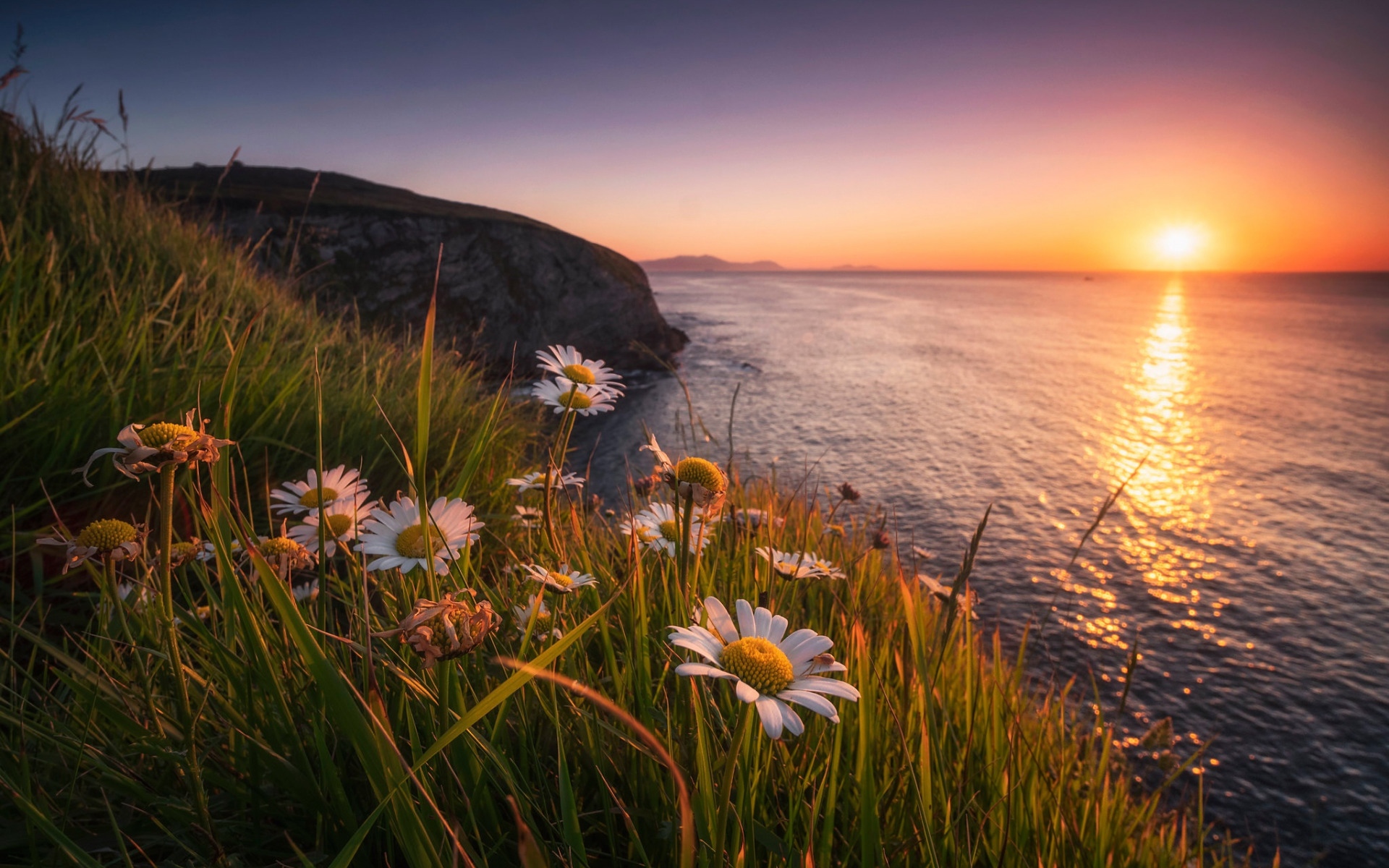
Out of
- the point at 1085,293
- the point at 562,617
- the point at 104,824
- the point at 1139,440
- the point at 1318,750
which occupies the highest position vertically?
the point at 1085,293

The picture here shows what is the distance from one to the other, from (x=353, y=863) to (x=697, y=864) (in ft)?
2.00

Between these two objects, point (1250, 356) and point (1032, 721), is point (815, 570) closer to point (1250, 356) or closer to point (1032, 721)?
point (1032, 721)

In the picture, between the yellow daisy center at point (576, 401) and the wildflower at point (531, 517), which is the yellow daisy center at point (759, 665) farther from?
the wildflower at point (531, 517)

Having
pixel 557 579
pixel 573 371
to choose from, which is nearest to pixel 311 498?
pixel 557 579

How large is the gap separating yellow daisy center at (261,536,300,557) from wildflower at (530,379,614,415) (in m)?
0.55

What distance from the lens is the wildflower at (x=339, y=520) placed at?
1225mm

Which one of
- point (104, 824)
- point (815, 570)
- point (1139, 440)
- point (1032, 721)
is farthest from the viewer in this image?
point (1139, 440)

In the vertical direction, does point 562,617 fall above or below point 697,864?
above

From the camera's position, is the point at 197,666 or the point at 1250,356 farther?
the point at 1250,356

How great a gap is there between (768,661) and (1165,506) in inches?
401

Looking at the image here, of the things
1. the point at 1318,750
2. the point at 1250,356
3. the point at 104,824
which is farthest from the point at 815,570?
the point at 1250,356

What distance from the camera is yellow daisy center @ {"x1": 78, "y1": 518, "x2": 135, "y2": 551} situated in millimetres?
1030

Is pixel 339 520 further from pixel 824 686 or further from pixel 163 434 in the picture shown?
pixel 824 686

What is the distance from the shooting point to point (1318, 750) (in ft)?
14.1
